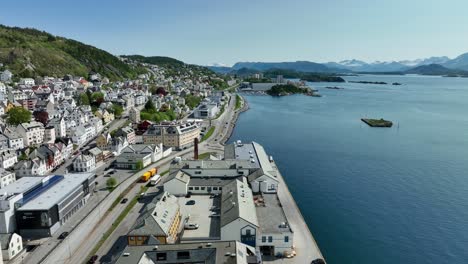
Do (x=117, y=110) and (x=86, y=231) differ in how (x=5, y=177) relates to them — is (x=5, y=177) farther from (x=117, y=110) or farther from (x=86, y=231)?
(x=117, y=110)

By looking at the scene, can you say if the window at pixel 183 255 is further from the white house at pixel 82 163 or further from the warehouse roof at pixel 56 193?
the white house at pixel 82 163

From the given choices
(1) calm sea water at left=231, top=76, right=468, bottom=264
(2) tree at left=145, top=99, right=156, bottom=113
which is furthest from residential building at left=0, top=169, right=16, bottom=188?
(2) tree at left=145, top=99, right=156, bottom=113

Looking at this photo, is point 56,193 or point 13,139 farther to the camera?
point 13,139

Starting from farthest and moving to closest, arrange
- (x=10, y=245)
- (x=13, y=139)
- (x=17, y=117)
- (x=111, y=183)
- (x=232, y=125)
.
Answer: (x=232, y=125) < (x=17, y=117) < (x=13, y=139) < (x=111, y=183) < (x=10, y=245)

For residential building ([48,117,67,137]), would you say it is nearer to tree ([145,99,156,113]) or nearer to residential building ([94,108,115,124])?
residential building ([94,108,115,124])

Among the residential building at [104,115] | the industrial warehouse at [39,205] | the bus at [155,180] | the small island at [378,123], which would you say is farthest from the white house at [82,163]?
the small island at [378,123]

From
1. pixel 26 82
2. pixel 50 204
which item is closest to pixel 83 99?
pixel 26 82
